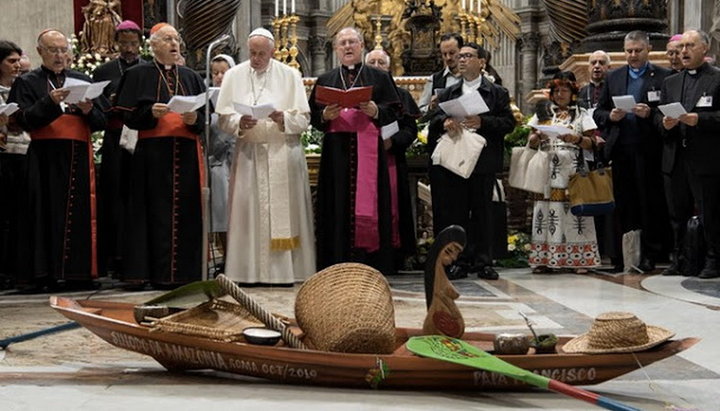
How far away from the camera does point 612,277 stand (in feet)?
27.8

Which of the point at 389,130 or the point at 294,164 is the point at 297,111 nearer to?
the point at 294,164

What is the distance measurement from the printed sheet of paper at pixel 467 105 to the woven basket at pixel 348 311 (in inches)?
161

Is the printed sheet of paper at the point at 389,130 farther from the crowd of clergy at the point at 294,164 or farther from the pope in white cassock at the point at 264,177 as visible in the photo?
the pope in white cassock at the point at 264,177

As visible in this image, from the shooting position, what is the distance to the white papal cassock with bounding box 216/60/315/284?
8.09 metres

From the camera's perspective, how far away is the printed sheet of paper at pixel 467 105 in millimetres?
8125

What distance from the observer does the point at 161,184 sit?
8.02m

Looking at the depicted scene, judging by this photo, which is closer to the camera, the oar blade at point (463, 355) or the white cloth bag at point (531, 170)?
the oar blade at point (463, 355)

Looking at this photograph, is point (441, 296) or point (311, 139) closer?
point (441, 296)

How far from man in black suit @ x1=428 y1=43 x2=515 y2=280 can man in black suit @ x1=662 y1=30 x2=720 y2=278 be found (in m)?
1.28

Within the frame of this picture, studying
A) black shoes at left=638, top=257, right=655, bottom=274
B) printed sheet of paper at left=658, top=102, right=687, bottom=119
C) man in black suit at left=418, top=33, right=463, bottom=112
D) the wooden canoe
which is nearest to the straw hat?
the wooden canoe

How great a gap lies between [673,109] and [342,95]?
2432 millimetres

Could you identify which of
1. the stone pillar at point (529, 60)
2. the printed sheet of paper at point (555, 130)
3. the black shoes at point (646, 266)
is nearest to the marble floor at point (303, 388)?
the printed sheet of paper at point (555, 130)

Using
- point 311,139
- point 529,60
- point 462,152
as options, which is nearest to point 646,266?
point 462,152

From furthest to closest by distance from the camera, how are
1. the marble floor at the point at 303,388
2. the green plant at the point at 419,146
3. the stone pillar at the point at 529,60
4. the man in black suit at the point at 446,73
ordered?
the stone pillar at the point at 529,60, the green plant at the point at 419,146, the man in black suit at the point at 446,73, the marble floor at the point at 303,388
